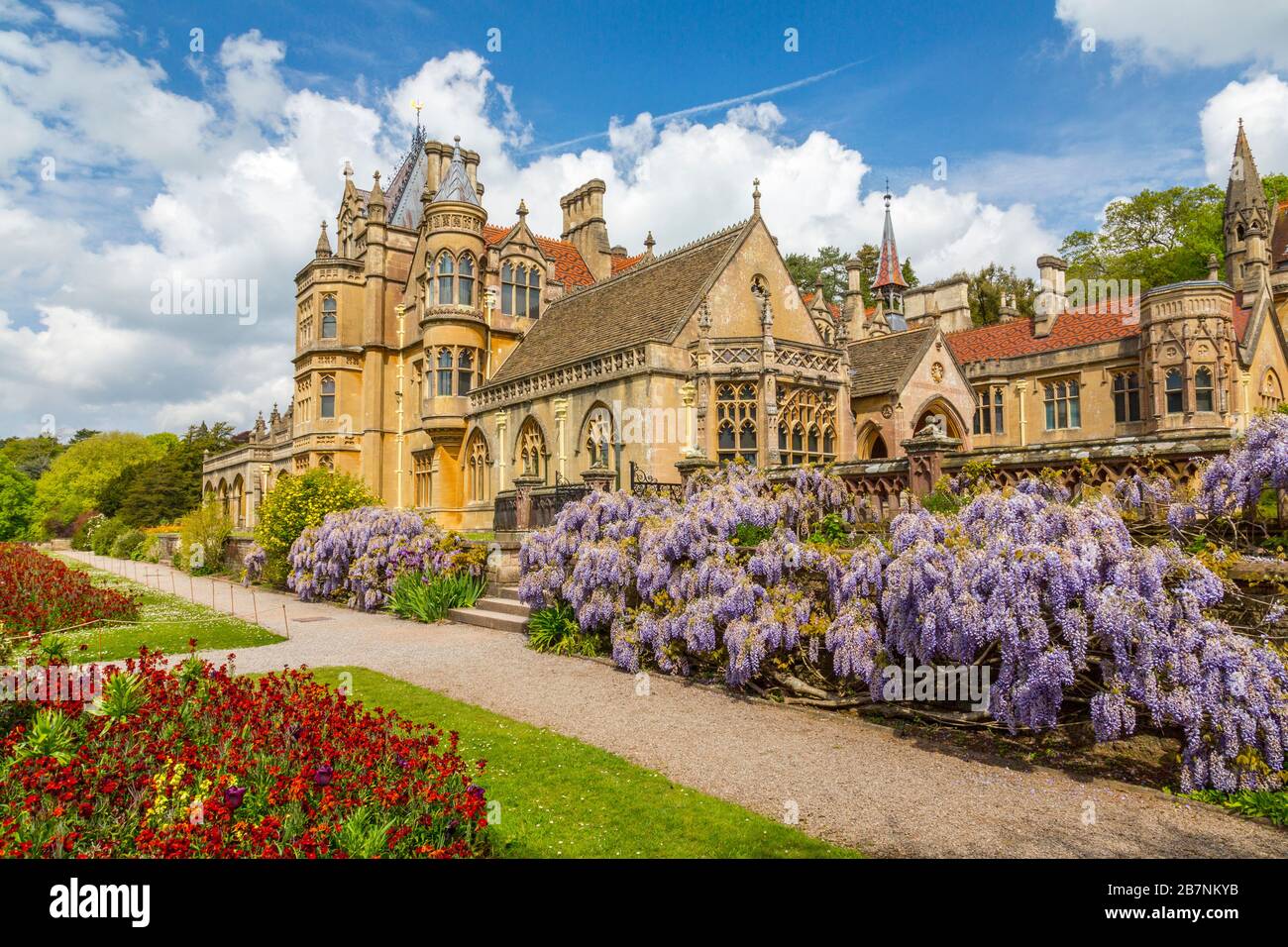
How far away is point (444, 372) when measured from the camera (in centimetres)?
3041

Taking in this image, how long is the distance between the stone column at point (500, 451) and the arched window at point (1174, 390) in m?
23.0

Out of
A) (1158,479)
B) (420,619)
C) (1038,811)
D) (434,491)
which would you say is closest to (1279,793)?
(1038,811)

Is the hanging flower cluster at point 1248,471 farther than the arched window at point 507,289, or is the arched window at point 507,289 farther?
the arched window at point 507,289

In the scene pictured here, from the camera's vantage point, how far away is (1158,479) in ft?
29.9

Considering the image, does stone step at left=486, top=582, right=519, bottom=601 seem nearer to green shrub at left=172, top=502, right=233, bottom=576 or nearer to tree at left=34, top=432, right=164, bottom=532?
green shrub at left=172, top=502, right=233, bottom=576

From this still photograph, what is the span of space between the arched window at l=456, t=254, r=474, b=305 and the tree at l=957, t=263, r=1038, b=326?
3807 cm

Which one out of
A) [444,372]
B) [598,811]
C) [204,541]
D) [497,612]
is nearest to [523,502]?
[497,612]

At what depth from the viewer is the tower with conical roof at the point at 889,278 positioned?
51438 millimetres

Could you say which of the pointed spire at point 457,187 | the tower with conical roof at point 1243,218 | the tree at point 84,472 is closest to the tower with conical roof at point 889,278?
the tower with conical roof at point 1243,218

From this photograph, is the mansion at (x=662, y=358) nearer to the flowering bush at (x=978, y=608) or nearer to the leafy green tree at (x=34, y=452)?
the flowering bush at (x=978, y=608)

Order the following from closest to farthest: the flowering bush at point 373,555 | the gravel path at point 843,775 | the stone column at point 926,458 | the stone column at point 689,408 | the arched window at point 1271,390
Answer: the gravel path at point 843,775, the stone column at point 926,458, the flowering bush at point 373,555, the stone column at point 689,408, the arched window at point 1271,390

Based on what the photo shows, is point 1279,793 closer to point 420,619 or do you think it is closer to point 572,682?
point 572,682
